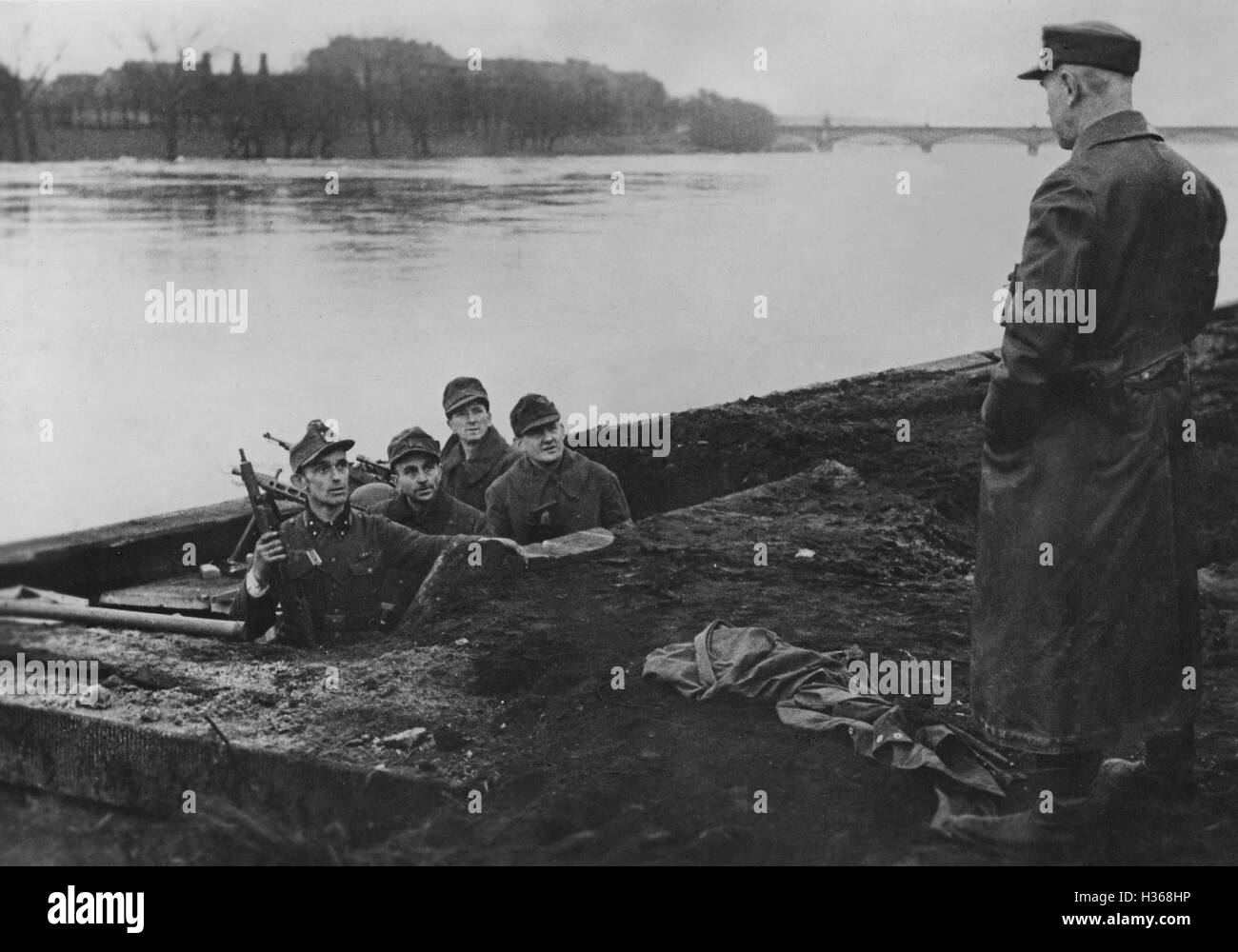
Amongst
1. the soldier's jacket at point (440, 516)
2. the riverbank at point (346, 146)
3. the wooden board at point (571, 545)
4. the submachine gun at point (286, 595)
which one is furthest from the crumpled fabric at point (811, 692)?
the riverbank at point (346, 146)

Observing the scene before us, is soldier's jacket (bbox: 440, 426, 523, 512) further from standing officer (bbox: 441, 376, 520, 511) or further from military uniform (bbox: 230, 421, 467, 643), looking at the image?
military uniform (bbox: 230, 421, 467, 643)

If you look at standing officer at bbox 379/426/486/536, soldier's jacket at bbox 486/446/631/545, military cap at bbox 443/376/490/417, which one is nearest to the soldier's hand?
standing officer at bbox 379/426/486/536

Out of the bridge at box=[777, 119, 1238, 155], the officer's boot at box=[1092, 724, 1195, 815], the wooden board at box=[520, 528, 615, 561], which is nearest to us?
the officer's boot at box=[1092, 724, 1195, 815]

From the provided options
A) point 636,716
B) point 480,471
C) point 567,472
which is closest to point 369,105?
point 480,471

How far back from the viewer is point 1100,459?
3734 millimetres

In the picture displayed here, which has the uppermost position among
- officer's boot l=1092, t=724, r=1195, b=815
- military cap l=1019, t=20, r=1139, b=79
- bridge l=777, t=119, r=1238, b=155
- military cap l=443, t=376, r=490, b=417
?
bridge l=777, t=119, r=1238, b=155

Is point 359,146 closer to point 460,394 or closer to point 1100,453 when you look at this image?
point 460,394

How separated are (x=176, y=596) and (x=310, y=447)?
107 cm

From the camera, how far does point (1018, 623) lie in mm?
3824

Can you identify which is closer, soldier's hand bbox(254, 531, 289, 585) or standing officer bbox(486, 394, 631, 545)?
soldier's hand bbox(254, 531, 289, 585)

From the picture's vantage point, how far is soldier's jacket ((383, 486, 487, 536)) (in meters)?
6.30

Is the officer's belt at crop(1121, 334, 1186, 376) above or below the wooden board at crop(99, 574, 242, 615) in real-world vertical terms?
above

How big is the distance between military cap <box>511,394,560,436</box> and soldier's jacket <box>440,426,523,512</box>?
38 centimetres
